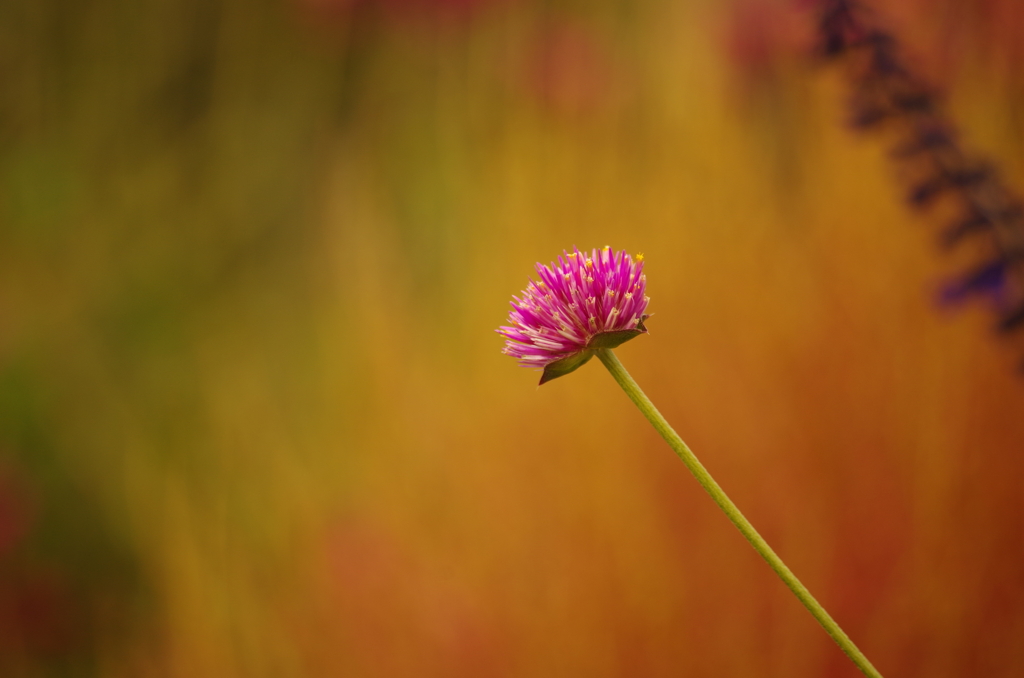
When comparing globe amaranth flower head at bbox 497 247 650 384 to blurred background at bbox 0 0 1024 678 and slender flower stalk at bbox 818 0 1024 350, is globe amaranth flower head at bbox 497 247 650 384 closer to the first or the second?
slender flower stalk at bbox 818 0 1024 350

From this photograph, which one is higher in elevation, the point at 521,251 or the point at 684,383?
the point at 521,251

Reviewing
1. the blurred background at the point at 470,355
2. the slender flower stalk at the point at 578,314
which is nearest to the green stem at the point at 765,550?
the slender flower stalk at the point at 578,314

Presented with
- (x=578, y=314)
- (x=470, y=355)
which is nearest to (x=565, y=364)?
(x=578, y=314)

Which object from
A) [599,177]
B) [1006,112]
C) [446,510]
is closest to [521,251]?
[599,177]

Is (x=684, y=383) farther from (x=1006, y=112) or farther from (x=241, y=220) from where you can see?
(x=241, y=220)

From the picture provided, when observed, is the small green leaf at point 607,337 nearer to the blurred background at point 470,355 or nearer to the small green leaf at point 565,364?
the small green leaf at point 565,364

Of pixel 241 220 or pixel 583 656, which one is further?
pixel 241 220

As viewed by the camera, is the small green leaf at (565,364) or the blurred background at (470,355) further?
the blurred background at (470,355)

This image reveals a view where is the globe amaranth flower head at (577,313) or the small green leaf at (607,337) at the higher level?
the globe amaranth flower head at (577,313)

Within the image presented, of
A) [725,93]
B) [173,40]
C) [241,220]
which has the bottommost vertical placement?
[725,93]
